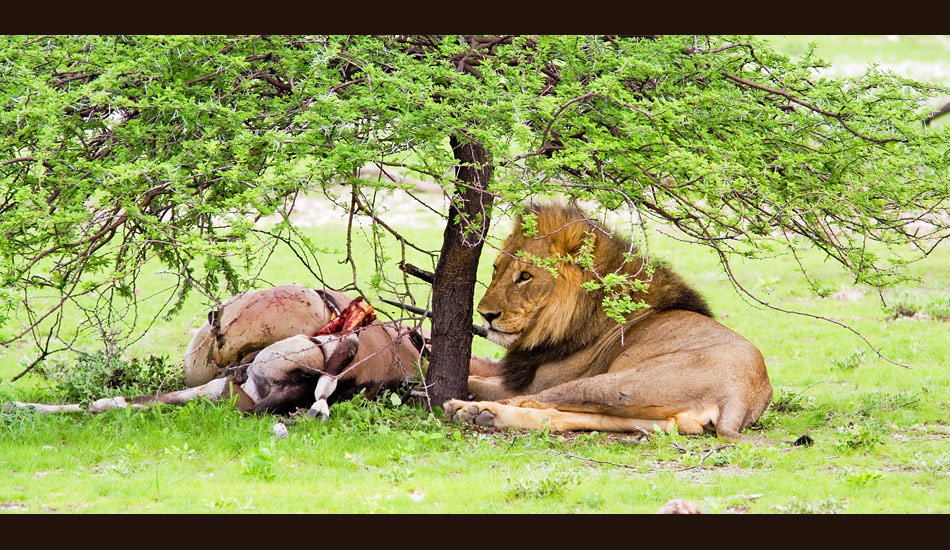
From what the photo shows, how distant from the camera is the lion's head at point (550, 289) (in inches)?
305

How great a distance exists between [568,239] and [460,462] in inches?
87.2

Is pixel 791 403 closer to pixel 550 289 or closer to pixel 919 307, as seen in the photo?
pixel 550 289

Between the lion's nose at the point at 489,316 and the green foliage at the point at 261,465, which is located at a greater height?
the lion's nose at the point at 489,316

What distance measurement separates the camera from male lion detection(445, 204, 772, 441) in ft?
23.6

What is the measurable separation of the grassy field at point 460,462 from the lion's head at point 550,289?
936mm

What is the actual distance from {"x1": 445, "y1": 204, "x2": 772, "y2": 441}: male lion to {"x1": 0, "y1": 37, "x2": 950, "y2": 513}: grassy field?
25 cm

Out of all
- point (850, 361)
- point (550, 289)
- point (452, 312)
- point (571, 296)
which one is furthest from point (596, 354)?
point (850, 361)

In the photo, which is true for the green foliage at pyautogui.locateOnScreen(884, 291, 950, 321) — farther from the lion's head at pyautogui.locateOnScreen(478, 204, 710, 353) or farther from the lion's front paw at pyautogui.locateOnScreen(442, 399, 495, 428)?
the lion's front paw at pyautogui.locateOnScreen(442, 399, 495, 428)

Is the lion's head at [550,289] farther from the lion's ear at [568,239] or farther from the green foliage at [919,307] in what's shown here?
the green foliage at [919,307]

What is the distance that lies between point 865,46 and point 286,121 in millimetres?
40711

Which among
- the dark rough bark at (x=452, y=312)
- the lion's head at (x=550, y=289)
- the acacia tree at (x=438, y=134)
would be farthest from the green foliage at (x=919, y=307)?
the dark rough bark at (x=452, y=312)

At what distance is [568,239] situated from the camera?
776cm

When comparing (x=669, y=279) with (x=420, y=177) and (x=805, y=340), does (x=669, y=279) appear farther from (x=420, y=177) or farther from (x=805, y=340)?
(x=805, y=340)

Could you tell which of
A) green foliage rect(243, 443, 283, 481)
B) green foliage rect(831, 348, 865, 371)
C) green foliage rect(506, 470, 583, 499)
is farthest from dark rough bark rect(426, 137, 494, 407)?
green foliage rect(831, 348, 865, 371)
